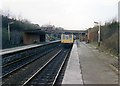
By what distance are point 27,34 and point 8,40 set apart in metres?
13.4

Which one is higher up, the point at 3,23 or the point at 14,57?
the point at 3,23

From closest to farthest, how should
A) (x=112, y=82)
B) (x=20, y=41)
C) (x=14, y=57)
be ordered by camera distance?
(x=112, y=82) → (x=14, y=57) → (x=20, y=41)

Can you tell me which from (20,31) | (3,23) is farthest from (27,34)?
(3,23)

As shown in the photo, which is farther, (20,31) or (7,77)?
(20,31)

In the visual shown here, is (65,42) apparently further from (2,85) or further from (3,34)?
(2,85)

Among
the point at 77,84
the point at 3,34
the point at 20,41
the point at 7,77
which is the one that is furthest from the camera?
the point at 20,41

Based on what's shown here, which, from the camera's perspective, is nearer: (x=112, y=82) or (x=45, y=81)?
(x=112, y=82)

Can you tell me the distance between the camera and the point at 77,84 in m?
10.9

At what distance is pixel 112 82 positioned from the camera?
38.7ft

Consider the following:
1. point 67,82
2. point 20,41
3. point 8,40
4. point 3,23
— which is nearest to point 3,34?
point 8,40

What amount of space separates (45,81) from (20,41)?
45690 millimetres

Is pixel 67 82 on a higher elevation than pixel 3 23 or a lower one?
lower

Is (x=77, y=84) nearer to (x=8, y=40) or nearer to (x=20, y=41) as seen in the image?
(x=8, y=40)

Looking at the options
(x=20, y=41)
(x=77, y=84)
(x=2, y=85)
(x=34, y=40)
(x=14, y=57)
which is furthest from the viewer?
(x=34, y=40)
